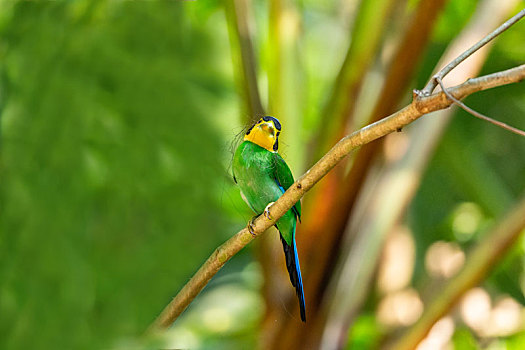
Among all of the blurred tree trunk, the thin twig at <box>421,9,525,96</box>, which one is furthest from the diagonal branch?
the blurred tree trunk

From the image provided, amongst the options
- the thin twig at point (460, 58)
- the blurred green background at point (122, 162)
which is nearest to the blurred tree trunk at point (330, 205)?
the blurred green background at point (122, 162)

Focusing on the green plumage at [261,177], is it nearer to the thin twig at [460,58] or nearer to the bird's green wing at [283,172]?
the bird's green wing at [283,172]

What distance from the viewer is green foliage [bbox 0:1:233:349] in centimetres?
46

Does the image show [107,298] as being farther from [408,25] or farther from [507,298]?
[507,298]

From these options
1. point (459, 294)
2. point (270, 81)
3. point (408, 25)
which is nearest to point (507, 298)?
point (459, 294)

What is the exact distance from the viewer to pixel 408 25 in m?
0.60

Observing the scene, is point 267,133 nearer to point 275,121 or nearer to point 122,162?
point 275,121

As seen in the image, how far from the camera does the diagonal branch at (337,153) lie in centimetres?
21

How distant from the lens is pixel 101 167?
1.84ft

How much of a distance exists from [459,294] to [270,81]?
15.1 inches

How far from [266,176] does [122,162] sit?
0.26m

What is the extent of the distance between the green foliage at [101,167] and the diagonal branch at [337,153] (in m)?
0.12

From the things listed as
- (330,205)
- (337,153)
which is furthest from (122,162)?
(337,153)

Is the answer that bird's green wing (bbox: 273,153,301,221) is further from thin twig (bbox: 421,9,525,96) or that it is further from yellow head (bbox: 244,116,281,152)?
thin twig (bbox: 421,9,525,96)
